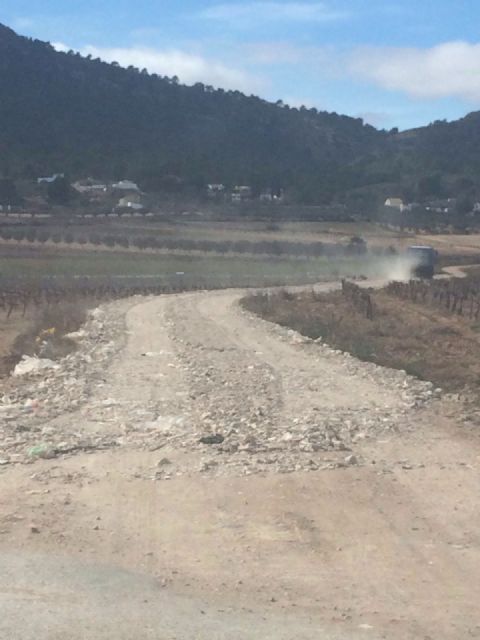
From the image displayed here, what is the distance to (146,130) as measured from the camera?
160 m

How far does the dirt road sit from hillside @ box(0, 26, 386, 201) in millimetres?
107611

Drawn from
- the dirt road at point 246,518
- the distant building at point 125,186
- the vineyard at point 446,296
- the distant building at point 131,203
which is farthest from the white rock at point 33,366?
the distant building at point 125,186

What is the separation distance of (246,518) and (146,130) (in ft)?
507

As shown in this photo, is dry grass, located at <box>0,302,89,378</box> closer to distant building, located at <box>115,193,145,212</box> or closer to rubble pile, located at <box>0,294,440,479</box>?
rubble pile, located at <box>0,294,440,479</box>

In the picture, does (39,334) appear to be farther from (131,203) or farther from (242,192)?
(242,192)

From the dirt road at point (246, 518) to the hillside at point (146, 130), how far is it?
353 feet

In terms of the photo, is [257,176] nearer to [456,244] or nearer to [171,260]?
[456,244]

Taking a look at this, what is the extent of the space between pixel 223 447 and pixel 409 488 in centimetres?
247

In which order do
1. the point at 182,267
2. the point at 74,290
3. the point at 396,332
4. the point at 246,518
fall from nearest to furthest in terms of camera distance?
the point at 246,518 → the point at 396,332 → the point at 74,290 → the point at 182,267

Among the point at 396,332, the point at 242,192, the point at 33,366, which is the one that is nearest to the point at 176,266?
the point at 396,332

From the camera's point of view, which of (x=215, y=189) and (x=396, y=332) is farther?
(x=215, y=189)

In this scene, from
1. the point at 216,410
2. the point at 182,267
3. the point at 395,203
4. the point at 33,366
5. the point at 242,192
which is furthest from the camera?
the point at 242,192

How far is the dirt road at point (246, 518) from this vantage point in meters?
7.03

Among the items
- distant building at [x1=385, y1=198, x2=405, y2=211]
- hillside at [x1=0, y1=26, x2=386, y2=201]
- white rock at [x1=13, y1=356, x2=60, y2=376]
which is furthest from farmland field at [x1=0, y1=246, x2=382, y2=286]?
hillside at [x1=0, y1=26, x2=386, y2=201]
